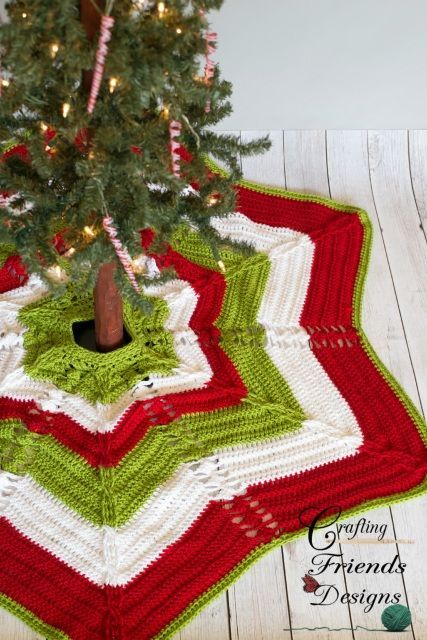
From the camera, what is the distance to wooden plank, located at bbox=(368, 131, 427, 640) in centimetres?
134

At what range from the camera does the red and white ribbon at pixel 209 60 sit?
1152 mm

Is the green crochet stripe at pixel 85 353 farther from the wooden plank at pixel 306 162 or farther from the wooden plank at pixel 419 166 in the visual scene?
the wooden plank at pixel 419 166

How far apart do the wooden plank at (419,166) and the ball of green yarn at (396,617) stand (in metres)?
0.99

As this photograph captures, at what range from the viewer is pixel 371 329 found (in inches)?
67.2

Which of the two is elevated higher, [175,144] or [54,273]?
[175,144]

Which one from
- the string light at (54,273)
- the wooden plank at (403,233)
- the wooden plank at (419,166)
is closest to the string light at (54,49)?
the string light at (54,273)

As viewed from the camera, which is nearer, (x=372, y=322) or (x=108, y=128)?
(x=108, y=128)

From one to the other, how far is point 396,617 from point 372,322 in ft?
2.15

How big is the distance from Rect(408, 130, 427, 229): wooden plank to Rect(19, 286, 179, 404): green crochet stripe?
0.78m

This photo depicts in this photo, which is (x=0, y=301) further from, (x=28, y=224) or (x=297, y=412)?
(x=297, y=412)

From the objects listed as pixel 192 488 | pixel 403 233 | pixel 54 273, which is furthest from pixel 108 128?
pixel 403 233

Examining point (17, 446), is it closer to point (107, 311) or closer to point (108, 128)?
point (107, 311)

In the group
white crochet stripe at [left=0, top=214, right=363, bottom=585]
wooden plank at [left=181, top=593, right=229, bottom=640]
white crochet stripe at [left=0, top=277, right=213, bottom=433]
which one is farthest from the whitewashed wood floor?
white crochet stripe at [left=0, top=277, right=213, bottom=433]

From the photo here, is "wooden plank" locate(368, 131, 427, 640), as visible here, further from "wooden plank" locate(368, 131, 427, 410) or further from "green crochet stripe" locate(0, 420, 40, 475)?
"green crochet stripe" locate(0, 420, 40, 475)
